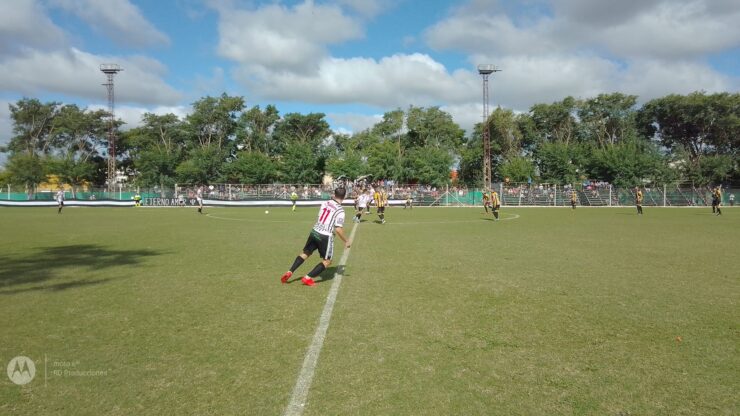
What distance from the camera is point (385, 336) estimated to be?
211 inches

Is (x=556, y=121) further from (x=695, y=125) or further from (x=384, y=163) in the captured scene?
(x=384, y=163)

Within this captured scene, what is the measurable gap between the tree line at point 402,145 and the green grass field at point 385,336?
173ft

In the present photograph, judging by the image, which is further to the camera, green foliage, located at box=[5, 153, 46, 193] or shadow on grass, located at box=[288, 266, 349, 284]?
green foliage, located at box=[5, 153, 46, 193]

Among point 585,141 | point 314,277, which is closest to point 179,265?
point 314,277

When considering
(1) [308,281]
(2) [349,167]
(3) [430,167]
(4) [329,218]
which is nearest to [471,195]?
(3) [430,167]

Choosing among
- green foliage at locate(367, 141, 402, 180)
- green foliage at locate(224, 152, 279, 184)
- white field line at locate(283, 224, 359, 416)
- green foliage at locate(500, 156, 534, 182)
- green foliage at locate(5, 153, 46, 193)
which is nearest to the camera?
white field line at locate(283, 224, 359, 416)

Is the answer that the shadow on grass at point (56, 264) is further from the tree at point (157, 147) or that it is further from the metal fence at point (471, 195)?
the tree at point (157, 147)

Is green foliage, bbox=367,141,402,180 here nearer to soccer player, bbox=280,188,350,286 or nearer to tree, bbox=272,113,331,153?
tree, bbox=272,113,331,153

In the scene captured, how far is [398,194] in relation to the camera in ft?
167

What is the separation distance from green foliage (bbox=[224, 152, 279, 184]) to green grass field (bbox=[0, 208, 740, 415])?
53177 millimetres

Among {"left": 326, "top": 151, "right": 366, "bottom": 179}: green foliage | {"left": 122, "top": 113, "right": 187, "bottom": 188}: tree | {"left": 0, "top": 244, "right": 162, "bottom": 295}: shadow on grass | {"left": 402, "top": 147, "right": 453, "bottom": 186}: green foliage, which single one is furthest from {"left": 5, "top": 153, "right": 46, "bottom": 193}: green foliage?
{"left": 0, "top": 244, "right": 162, "bottom": 295}: shadow on grass

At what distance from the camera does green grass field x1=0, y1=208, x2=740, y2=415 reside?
381 centimetres

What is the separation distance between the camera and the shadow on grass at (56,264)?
8.15 meters

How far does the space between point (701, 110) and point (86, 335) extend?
234 feet
